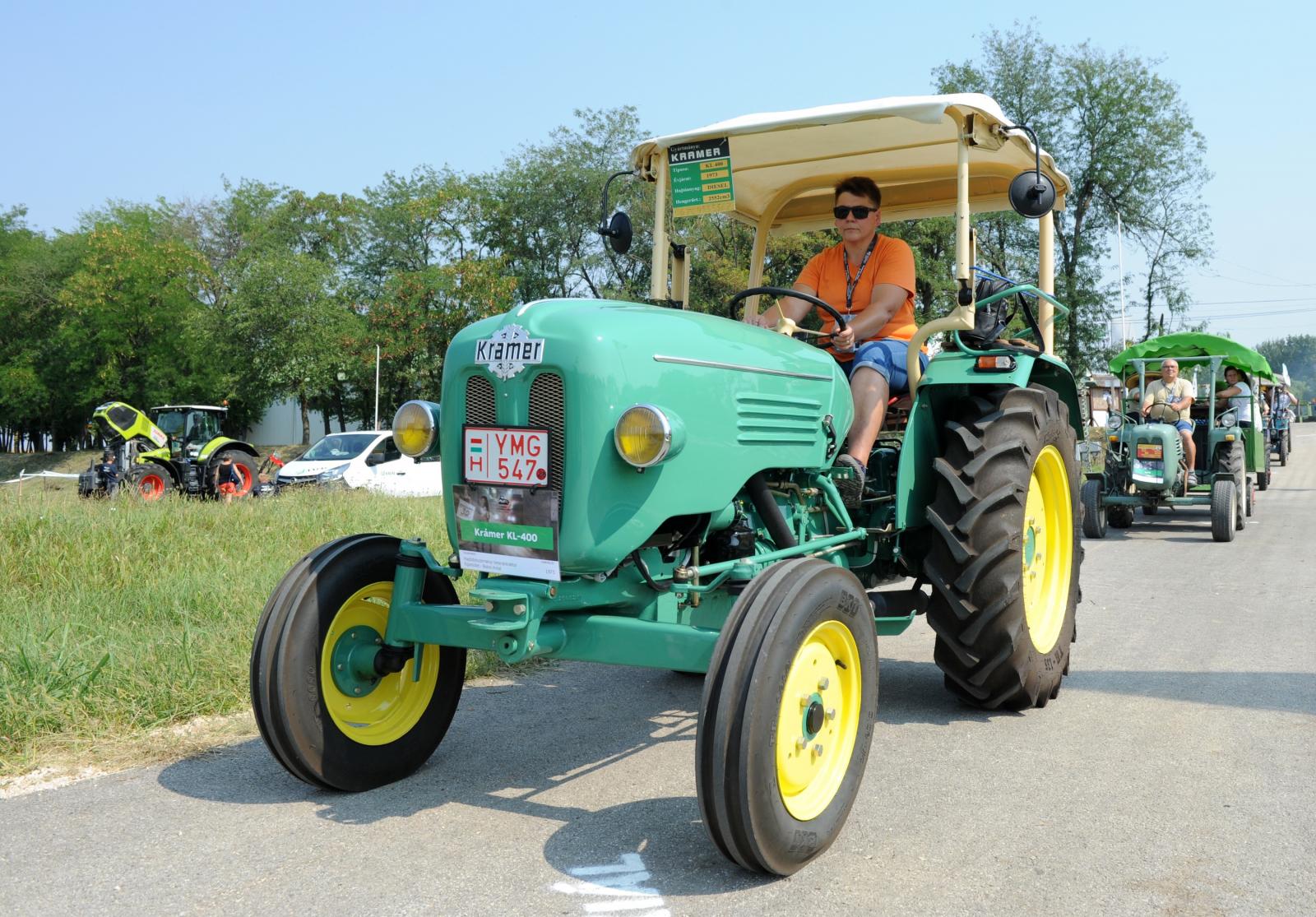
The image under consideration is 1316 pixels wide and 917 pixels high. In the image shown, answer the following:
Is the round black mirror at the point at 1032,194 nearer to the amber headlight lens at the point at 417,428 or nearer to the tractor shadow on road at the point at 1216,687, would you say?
the tractor shadow on road at the point at 1216,687

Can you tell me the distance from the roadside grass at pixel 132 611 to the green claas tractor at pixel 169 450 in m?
9.79

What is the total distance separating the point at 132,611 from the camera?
20.3ft

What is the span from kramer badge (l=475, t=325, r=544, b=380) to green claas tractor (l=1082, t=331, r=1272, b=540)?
33.1ft

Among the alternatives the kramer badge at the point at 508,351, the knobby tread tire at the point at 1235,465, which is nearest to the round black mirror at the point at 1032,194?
the kramer badge at the point at 508,351

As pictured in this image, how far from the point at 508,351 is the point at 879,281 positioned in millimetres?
2216

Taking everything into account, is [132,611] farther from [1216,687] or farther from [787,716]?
[1216,687]

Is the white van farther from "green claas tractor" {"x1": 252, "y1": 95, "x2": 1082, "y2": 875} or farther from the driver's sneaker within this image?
the driver's sneaker

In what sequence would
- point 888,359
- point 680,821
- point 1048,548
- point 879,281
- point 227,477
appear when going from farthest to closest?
point 227,477 < point 1048,548 < point 879,281 < point 888,359 < point 680,821

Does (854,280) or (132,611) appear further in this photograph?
(132,611)

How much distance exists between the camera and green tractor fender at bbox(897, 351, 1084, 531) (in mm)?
4609

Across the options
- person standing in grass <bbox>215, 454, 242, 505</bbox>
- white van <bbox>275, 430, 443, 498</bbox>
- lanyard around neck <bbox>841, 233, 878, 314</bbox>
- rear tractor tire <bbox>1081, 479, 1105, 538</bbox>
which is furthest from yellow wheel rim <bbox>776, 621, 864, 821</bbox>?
person standing in grass <bbox>215, 454, 242, 505</bbox>

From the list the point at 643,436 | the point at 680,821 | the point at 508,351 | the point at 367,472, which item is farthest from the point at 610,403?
the point at 367,472

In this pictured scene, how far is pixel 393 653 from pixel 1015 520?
8.17 feet

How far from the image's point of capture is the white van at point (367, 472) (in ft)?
60.5
